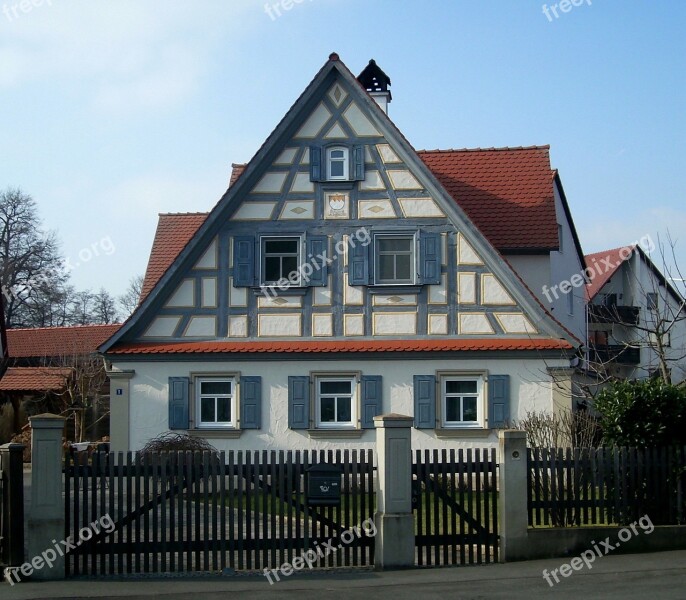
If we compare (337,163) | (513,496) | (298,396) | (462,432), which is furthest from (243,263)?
(513,496)

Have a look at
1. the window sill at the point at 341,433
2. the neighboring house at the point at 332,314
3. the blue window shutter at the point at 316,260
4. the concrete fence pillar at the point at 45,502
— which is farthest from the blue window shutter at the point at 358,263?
the concrete fence pillar at the point at 45,502

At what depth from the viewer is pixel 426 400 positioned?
24.3m

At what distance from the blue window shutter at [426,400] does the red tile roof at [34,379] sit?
20418mm

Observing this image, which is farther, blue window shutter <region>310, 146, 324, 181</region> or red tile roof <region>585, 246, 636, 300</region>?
red tile roof <region>585, 246, 636, 300</region>

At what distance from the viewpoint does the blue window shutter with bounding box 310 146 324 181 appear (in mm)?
A: 25031

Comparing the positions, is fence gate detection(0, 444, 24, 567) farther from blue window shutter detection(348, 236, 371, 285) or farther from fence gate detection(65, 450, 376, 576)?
blue window shutter detection(348, 236, 371, 285)

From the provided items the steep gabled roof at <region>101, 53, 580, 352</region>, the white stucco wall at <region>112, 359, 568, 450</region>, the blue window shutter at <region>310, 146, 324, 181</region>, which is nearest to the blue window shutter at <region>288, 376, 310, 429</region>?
the white stucco wall at <region>112, 359, 568, 450</region>

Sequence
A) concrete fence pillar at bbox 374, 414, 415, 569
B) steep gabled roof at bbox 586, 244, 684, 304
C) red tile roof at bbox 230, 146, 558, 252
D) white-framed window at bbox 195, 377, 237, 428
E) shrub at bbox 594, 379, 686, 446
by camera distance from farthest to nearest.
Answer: steep gabled roof at bbox 586, 244, 684, 304, red tile roof at bbox 230, 146, 558, 252, white-framed window at bbox 195, 377, 237, 428, shrub at bbox 594, 379, 686, 446, concrete fence pillar at bbox 374, 414, 415, 569

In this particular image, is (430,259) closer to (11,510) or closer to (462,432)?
(462,432)

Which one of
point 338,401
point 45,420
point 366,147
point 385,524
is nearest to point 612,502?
point 385,524

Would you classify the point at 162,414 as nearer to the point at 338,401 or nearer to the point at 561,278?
the point at 338,401

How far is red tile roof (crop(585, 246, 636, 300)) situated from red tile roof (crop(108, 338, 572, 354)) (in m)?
28.4
